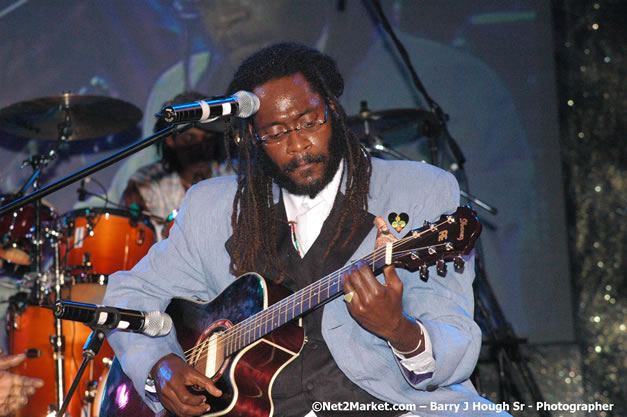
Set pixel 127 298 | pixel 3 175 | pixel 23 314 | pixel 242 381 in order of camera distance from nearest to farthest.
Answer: pixel 242 381 < pixel 127 298 < pixel 23 314 < pixel 3 175

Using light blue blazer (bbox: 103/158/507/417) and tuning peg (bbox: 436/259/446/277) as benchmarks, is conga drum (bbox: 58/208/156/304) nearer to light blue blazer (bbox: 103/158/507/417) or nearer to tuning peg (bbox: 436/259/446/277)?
light blue blazer (bbox: 103/158/507/417)

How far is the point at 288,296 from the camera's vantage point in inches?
107

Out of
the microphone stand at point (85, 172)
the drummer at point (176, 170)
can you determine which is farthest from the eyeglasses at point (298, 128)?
the drummer at point (176, 170)

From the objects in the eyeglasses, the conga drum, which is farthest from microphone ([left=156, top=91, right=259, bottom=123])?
the conga drum

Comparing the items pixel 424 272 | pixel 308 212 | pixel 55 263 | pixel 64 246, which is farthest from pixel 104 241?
pixel 424 272

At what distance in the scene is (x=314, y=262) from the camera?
2861 mm

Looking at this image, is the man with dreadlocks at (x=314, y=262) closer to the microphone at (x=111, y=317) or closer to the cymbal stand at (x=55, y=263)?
the microphone at (x=111, y=317)

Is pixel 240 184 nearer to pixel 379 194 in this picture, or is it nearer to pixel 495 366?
pixel 379 194

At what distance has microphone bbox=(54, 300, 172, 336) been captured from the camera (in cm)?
236

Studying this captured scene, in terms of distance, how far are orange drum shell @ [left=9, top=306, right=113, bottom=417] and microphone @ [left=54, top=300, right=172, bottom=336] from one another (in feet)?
6.66

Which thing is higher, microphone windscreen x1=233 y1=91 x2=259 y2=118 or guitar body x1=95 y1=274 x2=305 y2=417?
microphone windscreen x1=233 y1=91 x2=259 y2=118

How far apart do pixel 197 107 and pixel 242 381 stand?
1000 millimetres

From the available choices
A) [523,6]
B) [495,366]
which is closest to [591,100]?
[523,6]

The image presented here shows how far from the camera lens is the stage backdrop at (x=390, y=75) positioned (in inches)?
237
